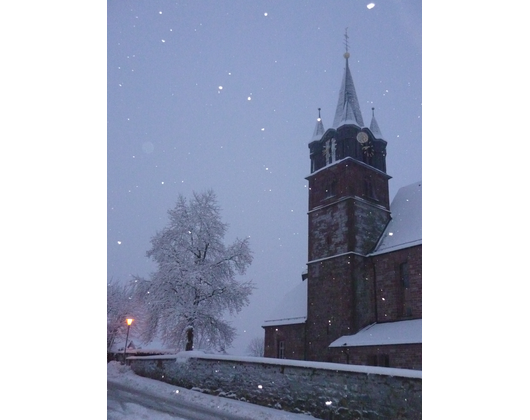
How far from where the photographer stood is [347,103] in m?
18.4

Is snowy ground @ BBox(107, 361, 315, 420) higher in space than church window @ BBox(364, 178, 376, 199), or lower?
lower

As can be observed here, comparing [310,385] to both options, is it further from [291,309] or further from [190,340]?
[291,309]

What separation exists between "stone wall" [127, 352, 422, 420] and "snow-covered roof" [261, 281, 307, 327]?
7.20 metres

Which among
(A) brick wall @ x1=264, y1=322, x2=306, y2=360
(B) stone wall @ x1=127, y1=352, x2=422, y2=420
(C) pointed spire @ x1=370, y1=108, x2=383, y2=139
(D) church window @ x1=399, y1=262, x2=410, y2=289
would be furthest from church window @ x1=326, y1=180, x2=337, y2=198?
(B) stone wall @ x1=127, y1=352, x2=422, y2=420

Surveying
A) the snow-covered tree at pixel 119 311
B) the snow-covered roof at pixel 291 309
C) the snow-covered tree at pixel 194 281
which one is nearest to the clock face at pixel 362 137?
the snow-covered tree at pixel 194 281

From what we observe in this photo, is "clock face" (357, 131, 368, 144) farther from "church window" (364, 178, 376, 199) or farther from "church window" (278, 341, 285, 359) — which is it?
"church window" (278, 341, 285, 359)

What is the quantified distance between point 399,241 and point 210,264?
21.5 ft

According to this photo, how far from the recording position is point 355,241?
1631cm

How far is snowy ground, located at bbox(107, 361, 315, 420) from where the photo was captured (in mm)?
7352

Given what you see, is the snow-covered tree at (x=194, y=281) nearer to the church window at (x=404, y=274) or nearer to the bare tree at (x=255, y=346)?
the church window at (x=404, y=274)

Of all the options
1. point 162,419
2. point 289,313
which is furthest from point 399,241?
point 162,419

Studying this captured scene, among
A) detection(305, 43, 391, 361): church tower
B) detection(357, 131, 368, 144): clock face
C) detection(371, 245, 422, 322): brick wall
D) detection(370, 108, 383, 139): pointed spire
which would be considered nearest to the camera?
detection(371, 245, 422, 322): brick wall

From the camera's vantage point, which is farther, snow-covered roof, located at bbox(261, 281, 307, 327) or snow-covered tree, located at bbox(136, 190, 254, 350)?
snow-covered roof, located at bbox(261, 281, 307, 327)
